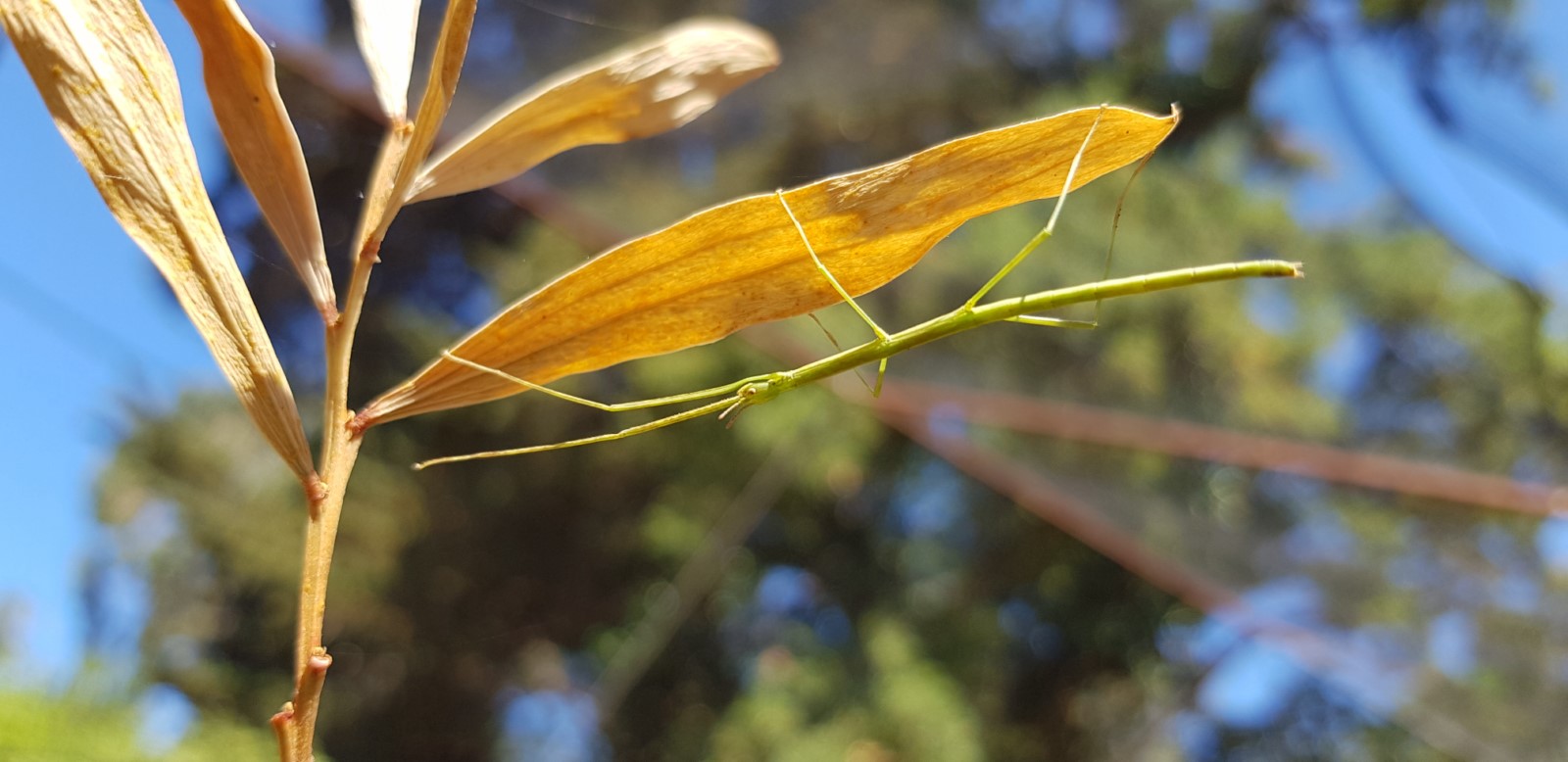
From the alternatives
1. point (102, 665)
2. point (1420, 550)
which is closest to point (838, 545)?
point (1420, 550)

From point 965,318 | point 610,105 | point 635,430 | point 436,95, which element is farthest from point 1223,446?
point 436,95

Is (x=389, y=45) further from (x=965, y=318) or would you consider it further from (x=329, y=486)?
(x=965, y=318)

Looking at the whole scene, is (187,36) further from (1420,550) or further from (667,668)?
(667,668)

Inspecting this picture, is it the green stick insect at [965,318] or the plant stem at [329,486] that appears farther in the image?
the green stick insect at [965,318]

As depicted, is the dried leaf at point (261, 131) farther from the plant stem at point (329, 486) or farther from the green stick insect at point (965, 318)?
the green stick insect at point (965, 318)

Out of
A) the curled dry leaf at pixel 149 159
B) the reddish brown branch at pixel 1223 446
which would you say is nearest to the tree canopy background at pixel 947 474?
the reddish brown branch at pixel 1223 446

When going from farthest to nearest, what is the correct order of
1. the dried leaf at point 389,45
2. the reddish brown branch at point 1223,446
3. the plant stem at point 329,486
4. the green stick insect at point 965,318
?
1. the reddish brown branch at point 1223,446
2. the green stick insect at point 965,318
3. the dried leaf at point 389,45
4. the plant stem at point 329,486

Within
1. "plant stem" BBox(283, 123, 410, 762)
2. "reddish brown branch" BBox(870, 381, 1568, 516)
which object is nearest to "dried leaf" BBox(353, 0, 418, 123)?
"plant stem" BBox(283, 123, 410, 762)
